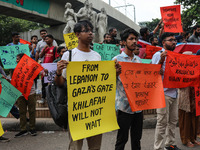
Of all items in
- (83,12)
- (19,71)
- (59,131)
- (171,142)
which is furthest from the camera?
(83,12)

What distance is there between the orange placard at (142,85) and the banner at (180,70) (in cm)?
23

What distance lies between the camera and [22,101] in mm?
5113

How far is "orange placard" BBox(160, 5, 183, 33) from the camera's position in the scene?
18.9ft

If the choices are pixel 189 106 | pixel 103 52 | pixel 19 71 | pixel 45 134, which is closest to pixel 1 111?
pixel 19 71

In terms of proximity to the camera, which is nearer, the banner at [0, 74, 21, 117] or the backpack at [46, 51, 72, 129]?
the backpack at [46, 51, 72, 129]

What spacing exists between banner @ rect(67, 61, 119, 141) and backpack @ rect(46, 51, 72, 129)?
0.67 feet

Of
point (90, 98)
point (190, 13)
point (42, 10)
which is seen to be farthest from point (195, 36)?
point (42, 10)

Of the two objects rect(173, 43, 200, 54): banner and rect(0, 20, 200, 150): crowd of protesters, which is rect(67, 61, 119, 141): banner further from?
rect(173, 43, 200, 54): banner

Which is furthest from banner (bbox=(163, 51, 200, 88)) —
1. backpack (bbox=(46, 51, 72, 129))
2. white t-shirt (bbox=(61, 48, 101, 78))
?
backpack (bbox=(46, 51, 72, 129))

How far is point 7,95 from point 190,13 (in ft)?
41.9

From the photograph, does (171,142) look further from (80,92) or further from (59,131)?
(59,131)

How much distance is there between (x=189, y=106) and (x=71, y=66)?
8.61 ft

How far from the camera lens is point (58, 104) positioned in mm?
2434

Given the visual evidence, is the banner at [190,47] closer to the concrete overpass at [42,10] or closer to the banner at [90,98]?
the banner at [90,98]
